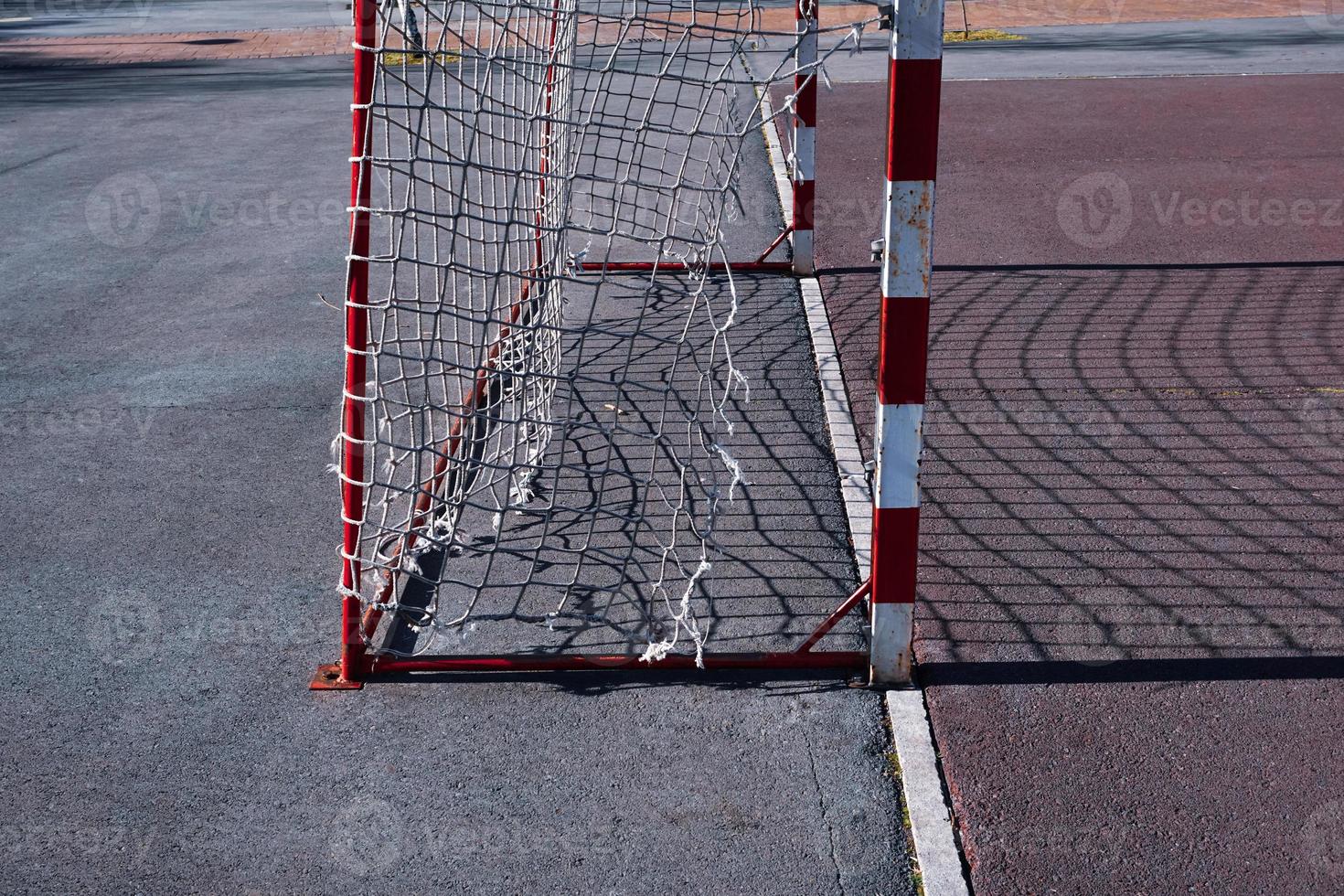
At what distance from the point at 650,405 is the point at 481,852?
321 cm

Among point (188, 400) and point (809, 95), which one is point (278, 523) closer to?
point (188, 400)

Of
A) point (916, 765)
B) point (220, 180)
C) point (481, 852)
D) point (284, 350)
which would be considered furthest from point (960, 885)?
point (220, 180)

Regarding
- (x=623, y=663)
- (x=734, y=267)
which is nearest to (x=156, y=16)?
(x=734, y=267)

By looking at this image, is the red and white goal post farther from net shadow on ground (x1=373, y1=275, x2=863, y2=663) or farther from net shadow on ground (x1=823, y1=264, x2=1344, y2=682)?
net shadow on ground (x1=823, y1=264, x2=1344, y2=682)

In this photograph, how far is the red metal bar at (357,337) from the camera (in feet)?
11.5

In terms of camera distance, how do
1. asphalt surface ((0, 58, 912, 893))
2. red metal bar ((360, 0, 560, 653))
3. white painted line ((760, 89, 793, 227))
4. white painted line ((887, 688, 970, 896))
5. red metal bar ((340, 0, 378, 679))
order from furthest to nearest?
white painted line ((760, 89, 793, 227)) < red metal bar ((360, 0, 560, 653)) < red metal bar ((340, 0, 378, 679)) < asphalt surface ((0, 58, 912, 893)) < white painted line ((887, 688, 970, 896))

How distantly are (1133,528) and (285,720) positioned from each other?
316 cm

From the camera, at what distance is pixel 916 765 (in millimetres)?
3520

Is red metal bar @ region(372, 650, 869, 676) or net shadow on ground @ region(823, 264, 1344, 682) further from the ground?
net shadow on ground @ region(823, 264, 1344, 682)

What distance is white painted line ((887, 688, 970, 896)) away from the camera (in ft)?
10.2

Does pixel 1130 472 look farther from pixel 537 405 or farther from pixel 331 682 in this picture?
pixel 331 682

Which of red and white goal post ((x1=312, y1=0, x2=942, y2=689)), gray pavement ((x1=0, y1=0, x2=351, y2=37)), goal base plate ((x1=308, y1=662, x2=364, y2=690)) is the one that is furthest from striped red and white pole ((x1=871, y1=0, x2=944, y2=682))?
gray pavement ((x1=0, y1=0, x2=351, y2=37))

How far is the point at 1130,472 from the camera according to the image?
530 centimetres

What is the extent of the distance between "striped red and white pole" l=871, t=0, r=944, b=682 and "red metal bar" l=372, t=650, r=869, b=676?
177 mm
